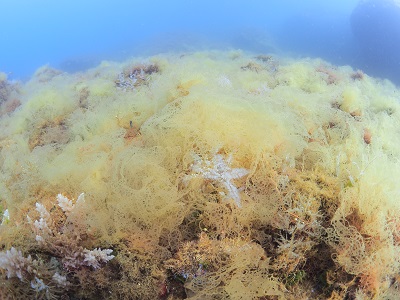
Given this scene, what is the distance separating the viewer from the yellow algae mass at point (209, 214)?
2.64 m

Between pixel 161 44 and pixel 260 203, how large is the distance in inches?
1068

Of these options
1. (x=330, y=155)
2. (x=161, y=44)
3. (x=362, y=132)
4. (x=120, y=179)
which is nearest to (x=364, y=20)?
(x=161, y=44)

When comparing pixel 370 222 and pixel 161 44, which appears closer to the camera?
pixel 370 222

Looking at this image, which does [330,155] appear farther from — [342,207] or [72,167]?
[72,167]

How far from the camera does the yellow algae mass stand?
2643 millimetres

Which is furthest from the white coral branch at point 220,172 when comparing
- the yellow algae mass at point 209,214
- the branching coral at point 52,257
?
the branching coral at point 52,257

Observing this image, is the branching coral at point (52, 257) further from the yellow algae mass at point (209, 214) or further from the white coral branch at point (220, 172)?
the white coral branch at point (220, 172)

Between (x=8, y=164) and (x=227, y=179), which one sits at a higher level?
(x=8, y=164)

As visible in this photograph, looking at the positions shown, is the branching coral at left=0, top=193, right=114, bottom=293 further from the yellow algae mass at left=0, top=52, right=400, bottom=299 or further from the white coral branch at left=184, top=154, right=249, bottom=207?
the white coral branch at left=184, top=154, right=249, bottom=207

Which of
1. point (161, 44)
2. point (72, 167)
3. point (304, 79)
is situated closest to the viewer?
point (72, 167)

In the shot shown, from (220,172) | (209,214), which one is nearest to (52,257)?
(209,214)

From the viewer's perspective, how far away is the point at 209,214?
293 cm

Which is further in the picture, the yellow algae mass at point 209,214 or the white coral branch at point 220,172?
the white coral branch at point 220,172

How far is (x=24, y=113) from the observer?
650 cm
